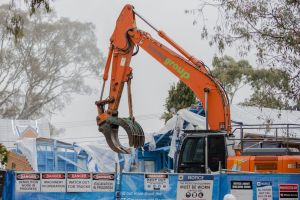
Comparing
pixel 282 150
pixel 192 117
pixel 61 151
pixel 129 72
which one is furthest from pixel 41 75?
pixel 282 150

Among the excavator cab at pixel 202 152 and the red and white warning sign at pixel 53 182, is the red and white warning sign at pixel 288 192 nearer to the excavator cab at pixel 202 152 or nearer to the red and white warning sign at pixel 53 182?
the excavator cab at pixel 202 152

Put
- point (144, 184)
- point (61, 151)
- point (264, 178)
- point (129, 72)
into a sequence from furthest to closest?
point (61, 151), point (129, 72), point (144, 184), point (264, 178)

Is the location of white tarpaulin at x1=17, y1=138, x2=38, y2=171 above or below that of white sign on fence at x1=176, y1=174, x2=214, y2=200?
above

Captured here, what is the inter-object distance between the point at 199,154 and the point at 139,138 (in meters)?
1.80

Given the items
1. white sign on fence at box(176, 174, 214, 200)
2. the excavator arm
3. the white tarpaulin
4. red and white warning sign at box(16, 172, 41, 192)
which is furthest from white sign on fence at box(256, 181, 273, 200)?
the white tarpaulin

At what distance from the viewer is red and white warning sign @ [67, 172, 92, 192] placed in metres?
15.5

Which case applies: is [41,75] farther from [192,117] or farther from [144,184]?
[144,184]

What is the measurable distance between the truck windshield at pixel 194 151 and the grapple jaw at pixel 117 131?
137 cm

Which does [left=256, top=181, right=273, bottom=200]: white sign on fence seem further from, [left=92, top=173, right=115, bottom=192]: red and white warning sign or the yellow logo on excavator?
the yellow logo on excavator

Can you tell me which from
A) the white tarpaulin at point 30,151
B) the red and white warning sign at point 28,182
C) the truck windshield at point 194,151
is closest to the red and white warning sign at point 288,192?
the truck windshield at point 194,151

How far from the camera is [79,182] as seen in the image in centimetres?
1556

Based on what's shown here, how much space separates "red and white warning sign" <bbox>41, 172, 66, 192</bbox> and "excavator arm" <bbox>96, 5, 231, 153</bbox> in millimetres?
2759

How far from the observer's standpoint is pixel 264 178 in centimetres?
1410

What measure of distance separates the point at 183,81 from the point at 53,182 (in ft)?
18.3
